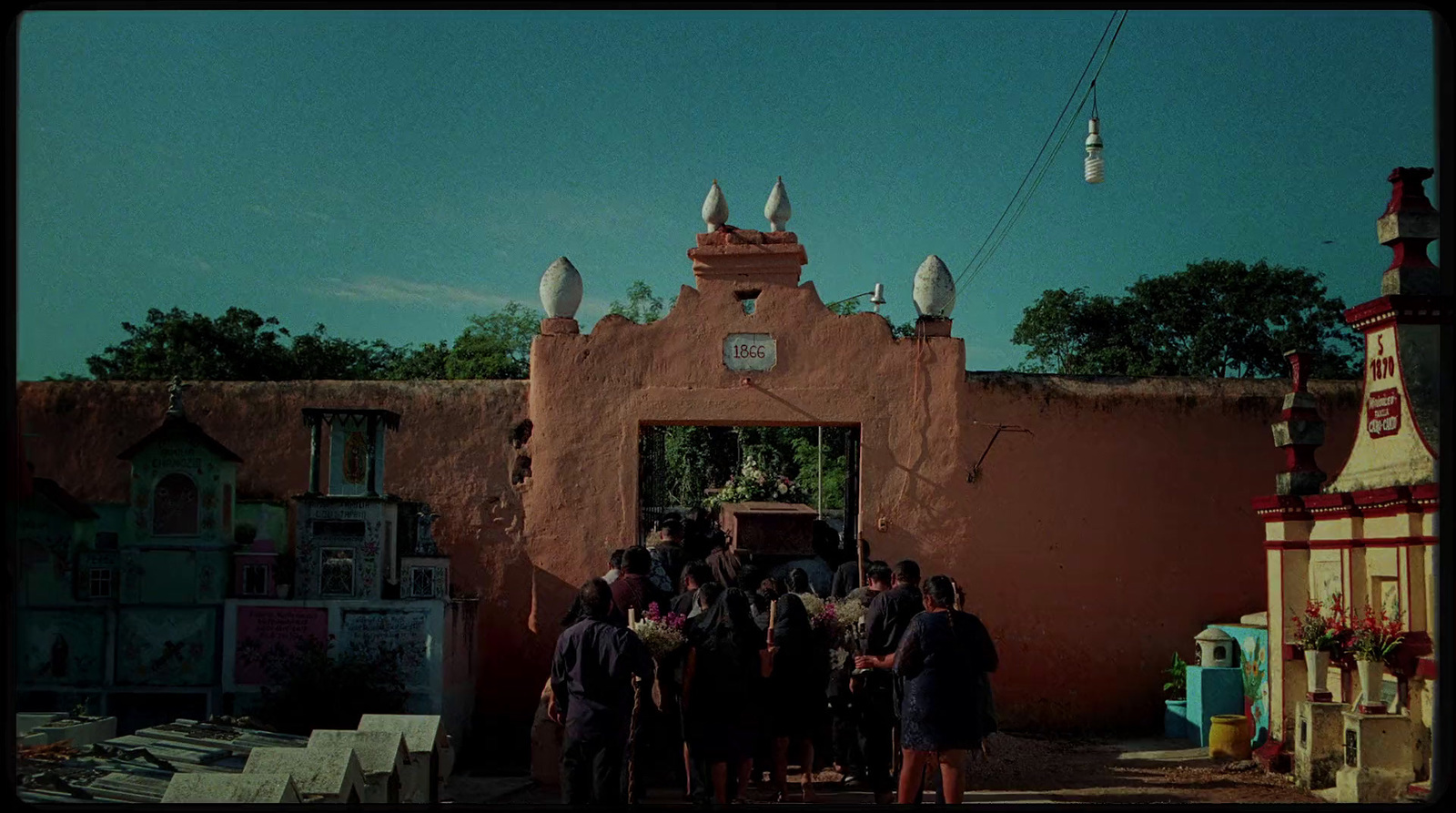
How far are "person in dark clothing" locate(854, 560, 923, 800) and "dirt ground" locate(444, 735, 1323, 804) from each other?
631mm

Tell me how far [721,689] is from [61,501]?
5940mm

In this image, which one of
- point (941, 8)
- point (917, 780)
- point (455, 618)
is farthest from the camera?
point (455, 618)

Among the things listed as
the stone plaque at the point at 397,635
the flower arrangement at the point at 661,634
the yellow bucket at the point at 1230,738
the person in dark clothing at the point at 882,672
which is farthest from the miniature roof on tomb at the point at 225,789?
the yellow bucket at the point at 1230,738

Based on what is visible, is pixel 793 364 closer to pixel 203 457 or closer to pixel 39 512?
pixel 203 457

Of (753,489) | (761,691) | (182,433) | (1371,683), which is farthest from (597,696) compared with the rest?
(753,489)

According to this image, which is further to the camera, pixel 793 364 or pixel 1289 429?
pixel 793 364

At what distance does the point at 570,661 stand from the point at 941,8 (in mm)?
4028

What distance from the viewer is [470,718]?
12367 mm

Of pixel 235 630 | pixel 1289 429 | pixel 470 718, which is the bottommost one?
pixel 470 718

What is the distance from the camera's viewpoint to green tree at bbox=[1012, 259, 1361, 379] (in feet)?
90.7

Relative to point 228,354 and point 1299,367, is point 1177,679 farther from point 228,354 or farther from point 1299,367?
point 228,354

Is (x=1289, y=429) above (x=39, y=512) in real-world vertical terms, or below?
above

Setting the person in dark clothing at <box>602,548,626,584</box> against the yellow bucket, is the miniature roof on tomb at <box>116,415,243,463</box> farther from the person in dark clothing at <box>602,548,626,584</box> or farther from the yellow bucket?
the yellow bucket

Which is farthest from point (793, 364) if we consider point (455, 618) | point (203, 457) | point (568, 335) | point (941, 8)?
point (941, 8)
